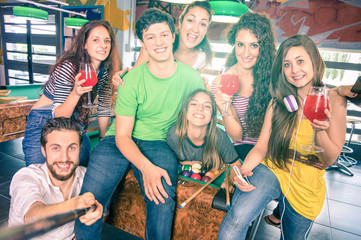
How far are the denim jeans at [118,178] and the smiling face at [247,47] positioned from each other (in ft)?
3.29

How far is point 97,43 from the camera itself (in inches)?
80.3

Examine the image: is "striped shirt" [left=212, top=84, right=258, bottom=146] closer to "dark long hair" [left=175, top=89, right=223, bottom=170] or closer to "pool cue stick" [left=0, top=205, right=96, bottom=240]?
"dark long hair" [left=175, top=89, right=223, bottom=170]

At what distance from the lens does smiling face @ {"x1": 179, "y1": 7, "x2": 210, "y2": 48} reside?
2195 millimetres

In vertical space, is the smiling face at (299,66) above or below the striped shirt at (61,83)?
above

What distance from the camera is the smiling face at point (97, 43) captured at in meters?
2.03

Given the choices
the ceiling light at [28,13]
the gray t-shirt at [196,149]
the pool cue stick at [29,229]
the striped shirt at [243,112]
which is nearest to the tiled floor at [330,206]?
the gray t-shirt at [196,149]

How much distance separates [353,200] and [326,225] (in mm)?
1059

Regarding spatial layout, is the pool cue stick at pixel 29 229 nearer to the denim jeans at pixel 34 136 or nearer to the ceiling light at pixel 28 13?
the denim jeans at pixel 34 136

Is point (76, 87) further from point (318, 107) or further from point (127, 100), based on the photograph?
point (318, 107)

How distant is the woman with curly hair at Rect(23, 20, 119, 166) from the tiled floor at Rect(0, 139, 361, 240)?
95cm

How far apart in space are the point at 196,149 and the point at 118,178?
707 mm

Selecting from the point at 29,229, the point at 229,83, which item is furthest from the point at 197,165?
the point at 29,229

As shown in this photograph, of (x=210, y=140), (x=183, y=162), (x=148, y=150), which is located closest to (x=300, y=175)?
(x=210, y=140)

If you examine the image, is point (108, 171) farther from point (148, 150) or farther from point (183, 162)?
point (183, 162)
